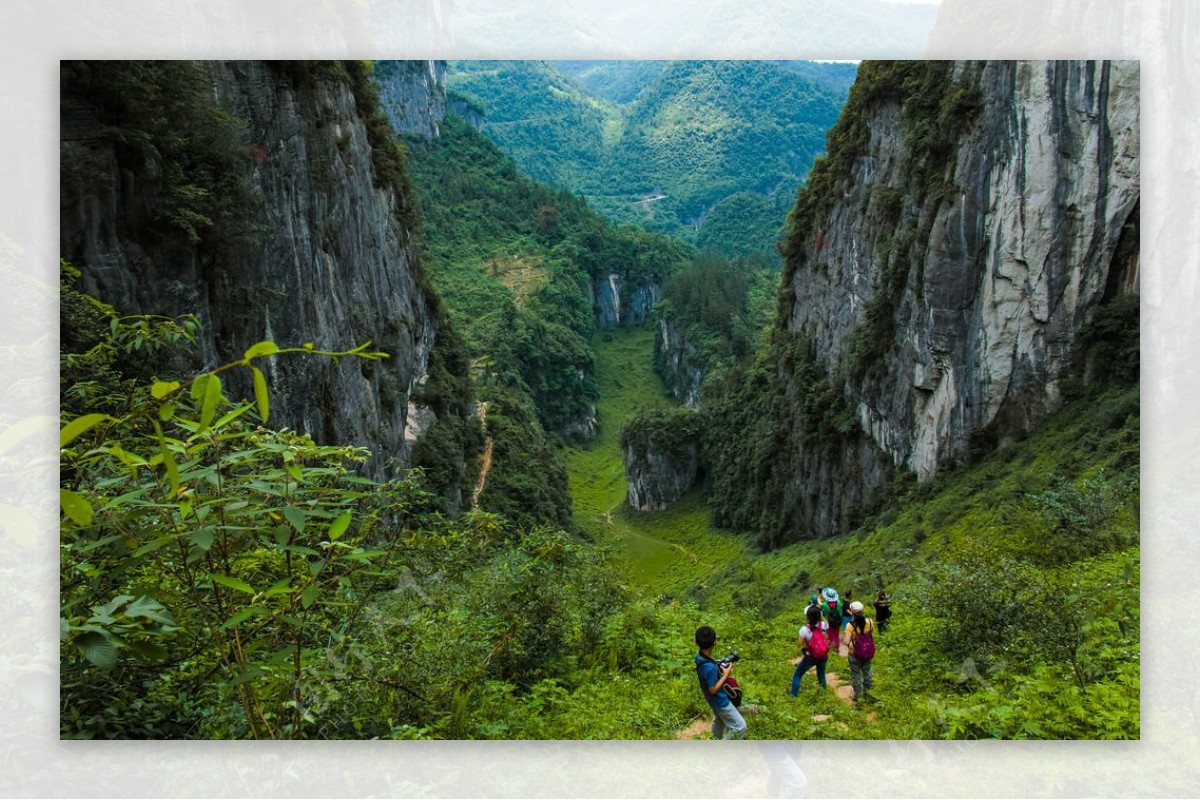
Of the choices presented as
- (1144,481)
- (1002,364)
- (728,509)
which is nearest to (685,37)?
(1002,364)

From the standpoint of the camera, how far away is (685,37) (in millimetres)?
16312

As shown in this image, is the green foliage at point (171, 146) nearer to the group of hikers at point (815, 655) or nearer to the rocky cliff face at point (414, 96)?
the group of hikers at point (815, 655)

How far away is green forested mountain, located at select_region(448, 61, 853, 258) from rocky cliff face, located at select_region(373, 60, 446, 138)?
18.4 meters

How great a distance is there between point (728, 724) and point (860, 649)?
1.71 m

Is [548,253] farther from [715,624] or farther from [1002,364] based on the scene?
[715,624]

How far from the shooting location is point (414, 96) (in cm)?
5600

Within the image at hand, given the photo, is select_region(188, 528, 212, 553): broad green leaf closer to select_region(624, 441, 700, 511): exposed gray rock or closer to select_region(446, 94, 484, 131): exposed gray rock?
select_region(624, 441, 700, 511): exposed gray rock

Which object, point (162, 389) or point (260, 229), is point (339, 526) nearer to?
point (162, 389)

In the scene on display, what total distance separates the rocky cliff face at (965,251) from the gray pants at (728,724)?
6.22 metres

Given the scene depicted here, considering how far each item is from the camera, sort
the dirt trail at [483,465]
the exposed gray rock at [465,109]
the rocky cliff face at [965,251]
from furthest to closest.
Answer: the exposed gray rock at [465,109] → the dirt trail at [483,465] → the rocky cliff face at [965,251]

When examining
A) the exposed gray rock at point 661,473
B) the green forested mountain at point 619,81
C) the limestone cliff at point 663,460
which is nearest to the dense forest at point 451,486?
the exposed gray rock at point 661,473

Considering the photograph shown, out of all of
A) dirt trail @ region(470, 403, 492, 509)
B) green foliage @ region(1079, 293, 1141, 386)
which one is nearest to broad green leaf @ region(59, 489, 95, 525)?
green foliage @ region(1079, 293, 1141, 386)

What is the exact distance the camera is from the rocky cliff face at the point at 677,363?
49.7m

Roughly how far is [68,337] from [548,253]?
4875 cm
